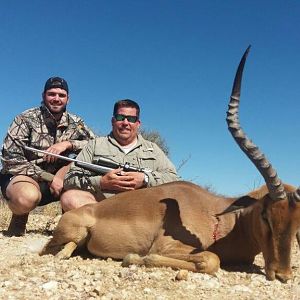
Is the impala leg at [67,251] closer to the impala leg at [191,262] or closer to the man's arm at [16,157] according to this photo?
the impala leg at [191,262]

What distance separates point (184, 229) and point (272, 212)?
40.0 inches

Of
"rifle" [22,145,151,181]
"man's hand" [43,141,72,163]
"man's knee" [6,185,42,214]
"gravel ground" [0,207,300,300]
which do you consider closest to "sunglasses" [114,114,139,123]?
"rifle" [22,145,151,181]

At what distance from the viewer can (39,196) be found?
24.7ft

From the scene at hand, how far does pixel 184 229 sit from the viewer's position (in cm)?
545

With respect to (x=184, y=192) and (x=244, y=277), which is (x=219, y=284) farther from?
(x=184, y=192)

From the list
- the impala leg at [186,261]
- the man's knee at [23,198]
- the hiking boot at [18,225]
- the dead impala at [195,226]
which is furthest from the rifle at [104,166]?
the impala leg at [186,261]

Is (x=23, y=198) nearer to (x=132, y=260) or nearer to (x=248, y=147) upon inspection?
(x=132, y=260)

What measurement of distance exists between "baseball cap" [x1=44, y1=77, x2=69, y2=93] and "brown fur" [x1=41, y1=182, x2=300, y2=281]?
238 cm

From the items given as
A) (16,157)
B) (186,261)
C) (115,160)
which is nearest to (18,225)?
(16,157)

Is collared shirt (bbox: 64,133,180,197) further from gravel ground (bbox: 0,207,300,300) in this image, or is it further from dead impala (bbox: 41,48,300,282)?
gravel ground (bbox: 0,207,300,300)

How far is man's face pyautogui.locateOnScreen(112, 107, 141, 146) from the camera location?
7078mm

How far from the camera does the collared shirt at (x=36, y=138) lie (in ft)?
24.9

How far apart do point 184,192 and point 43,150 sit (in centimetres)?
273

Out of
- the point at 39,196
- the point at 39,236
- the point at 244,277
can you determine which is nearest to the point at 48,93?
the point at 39,196
